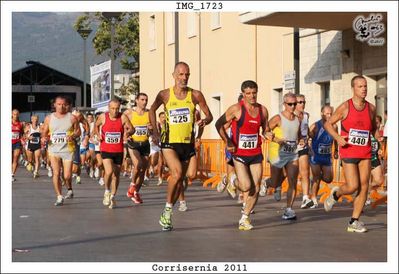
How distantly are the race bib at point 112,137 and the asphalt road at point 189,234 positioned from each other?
1109 millimetres

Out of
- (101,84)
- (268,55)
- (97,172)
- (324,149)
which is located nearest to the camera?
(324,149)

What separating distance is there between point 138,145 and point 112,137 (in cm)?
136

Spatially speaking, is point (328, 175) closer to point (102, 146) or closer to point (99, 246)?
point (102, 146)

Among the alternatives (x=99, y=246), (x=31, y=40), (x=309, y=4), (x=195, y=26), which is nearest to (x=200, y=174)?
(x=309, y=4)

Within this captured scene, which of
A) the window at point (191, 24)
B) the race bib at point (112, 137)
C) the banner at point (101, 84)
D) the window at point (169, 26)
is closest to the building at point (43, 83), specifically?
the banner at point (101, 84)

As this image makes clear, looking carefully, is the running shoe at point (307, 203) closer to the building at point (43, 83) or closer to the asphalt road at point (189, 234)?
the asphalt road at point (189, 234)

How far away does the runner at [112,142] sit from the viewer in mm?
15289

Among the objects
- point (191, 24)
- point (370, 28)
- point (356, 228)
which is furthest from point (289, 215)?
point (191, 24)

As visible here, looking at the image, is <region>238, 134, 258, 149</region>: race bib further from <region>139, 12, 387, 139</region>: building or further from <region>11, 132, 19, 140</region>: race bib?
<region>11, 132, 19, 140</region>: race bib

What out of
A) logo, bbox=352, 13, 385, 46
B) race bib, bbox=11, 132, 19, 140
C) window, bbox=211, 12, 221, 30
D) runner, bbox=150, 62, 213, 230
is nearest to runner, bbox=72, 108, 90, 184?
race bib, bbox=11, 132, 19, 140

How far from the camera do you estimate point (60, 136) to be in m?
15.4

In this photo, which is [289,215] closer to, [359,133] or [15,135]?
[359,133]

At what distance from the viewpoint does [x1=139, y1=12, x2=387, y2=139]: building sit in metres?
22.6

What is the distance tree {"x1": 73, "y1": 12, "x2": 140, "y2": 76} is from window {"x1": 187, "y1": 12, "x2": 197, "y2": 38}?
90.4 ft
